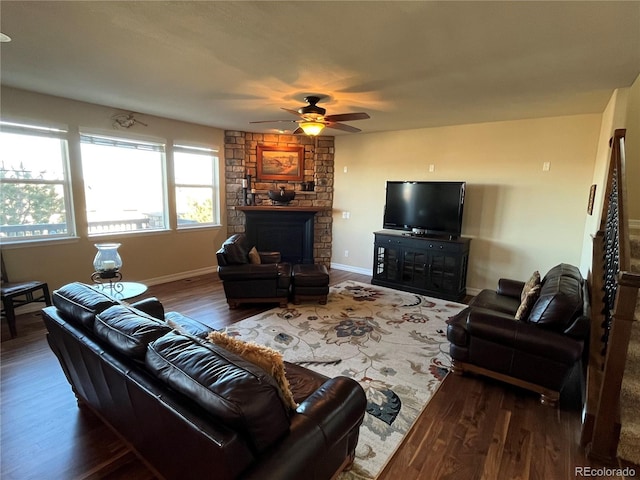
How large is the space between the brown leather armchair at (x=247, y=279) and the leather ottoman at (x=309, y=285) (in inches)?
4.6

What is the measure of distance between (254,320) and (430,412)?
2.18 m

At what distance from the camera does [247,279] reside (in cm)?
406

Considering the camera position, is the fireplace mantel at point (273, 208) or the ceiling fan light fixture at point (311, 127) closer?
the ceiling fan light fixture at point (311, 127)

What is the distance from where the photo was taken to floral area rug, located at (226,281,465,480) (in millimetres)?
2107

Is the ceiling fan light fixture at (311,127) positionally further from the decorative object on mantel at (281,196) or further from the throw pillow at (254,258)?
the decorative object on mantel at (281,196)

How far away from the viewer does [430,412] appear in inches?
89.3

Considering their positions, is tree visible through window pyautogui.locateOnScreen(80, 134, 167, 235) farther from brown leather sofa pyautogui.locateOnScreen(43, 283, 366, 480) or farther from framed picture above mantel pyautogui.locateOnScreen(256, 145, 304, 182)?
brown leather sofa pyautogui.locateOnScreen(43, 283, 366, 480)

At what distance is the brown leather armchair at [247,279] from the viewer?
405 centimetres

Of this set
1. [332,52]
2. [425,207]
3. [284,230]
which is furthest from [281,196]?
[332,52]

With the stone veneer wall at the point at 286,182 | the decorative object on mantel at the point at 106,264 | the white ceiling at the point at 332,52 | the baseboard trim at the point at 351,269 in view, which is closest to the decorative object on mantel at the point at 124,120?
the white ceiling at the point at 332,52

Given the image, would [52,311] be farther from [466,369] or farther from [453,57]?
[453,57]

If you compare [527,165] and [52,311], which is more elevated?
[527,165]

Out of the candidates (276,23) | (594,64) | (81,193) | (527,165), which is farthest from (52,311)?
(527,165)

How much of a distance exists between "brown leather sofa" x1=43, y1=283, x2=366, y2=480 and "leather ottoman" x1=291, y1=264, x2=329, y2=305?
234cm
